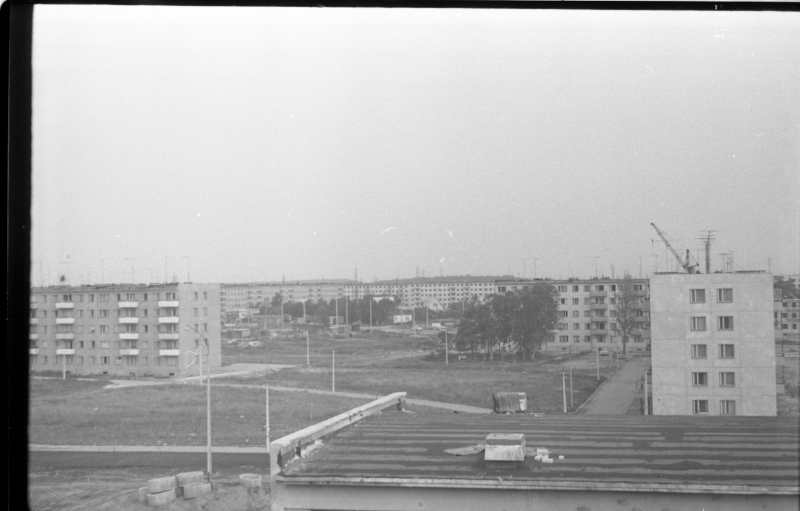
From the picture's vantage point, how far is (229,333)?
7691 millimetres

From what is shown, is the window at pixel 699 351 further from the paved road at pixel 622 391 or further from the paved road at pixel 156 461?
the paved road at pixel 156 461

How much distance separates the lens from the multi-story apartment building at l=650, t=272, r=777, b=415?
5328 millimetres

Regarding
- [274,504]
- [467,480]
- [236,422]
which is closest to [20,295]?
[274,504]

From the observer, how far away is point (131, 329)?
24.0 ft

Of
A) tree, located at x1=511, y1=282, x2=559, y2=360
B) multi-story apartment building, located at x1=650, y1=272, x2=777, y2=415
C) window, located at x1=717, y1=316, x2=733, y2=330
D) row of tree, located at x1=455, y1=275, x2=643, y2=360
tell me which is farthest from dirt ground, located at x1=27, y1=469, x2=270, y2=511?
window, located at x1=717, y1=316, x2=733, y2=330

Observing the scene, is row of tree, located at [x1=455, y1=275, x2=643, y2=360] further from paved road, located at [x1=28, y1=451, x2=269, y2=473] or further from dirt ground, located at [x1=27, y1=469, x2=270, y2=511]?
paved road, located at [x1=28, y1=451, x2=269, y2=473]

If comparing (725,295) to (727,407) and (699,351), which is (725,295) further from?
(727,407)

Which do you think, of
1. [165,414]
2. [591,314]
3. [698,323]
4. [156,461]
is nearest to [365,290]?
[591,314]

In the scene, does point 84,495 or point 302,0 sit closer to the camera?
point 302,0

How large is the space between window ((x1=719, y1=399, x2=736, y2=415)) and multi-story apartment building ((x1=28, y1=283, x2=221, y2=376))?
5.45 meters

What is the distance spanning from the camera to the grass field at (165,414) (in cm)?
893

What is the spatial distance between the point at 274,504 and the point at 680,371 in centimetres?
431

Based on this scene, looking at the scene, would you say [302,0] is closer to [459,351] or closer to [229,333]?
[229,333]

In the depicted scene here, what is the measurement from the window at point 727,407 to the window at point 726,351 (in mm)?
444
